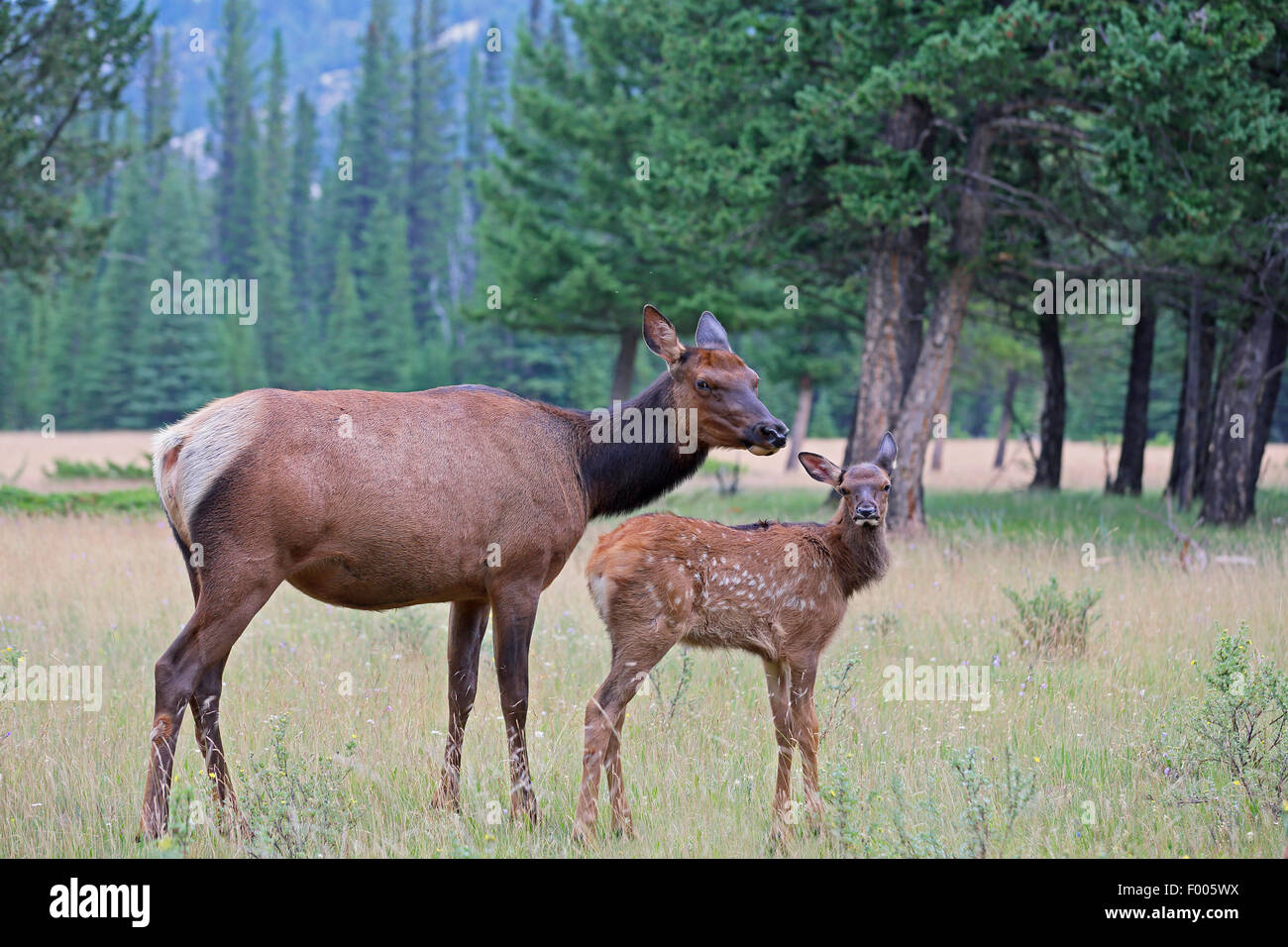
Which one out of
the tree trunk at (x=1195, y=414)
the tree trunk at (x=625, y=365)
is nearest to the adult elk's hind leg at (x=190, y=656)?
the tree trunk at (x=1195, y=414)

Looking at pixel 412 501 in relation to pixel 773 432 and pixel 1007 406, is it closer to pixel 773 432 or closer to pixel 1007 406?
pixel 773 432

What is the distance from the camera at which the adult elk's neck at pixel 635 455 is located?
6.18 m

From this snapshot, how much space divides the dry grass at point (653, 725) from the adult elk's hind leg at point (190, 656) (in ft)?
0.95

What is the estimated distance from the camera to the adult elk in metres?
5.02

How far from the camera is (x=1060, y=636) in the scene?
8180mm

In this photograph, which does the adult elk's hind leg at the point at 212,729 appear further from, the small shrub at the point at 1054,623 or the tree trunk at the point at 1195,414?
the tree trunk at the point at 1195,414

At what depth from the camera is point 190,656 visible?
502 cm

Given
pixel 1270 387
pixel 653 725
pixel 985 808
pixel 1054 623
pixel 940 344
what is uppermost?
pixel 940 344

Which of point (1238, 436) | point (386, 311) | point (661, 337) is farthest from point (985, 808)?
point (386, 311)

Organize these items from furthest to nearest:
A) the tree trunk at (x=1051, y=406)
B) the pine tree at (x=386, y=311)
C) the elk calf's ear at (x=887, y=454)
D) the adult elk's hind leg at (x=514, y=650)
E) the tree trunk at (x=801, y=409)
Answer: the pine tree at (x=386, y=311) → the tree trunk at (x=801, y=409) → the tree trunk at (x=1051, y=406) → the elk calf's ear at (x=887, y=454) → the adult elk's hind leg at (x=514, y=650)

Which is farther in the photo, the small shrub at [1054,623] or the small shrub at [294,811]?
the small shrub at [1054,623]

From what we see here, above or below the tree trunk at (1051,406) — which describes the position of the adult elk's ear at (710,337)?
above

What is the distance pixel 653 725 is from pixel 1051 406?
19.0 meters
